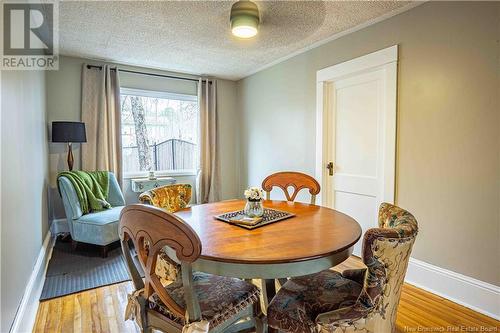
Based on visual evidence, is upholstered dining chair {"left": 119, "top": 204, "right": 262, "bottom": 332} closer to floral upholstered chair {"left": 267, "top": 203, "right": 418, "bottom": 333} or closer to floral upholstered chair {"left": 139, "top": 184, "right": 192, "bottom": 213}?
floral upholstered chair {"left": 267, "top": 203, "right": 418, "bottom": 333}

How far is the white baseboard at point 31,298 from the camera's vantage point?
5.60ft

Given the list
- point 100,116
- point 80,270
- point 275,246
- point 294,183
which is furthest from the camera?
point 100,116

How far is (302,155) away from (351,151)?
751mm

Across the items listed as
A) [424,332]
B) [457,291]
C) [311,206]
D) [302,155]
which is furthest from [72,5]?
[457,291]

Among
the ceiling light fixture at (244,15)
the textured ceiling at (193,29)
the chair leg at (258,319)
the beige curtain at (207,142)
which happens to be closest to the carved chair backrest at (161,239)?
the chair leg at (258,319)

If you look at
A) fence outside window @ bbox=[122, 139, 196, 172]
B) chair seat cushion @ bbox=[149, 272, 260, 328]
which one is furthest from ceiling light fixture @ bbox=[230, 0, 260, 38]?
fence outside window @ bbox=[122, 139, 196, 172]

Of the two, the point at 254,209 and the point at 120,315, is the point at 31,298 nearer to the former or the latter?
the point at 120,315

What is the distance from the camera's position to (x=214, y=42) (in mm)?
3350

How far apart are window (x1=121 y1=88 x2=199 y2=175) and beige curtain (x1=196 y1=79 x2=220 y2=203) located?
0.18m

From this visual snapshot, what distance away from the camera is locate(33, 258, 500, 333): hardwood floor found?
6.31ft

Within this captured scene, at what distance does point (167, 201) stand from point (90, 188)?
1853 mm

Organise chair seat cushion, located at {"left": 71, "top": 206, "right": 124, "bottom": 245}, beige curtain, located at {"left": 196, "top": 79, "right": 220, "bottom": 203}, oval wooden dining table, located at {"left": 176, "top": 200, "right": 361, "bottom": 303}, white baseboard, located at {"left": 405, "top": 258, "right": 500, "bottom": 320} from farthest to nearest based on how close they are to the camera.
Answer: beige curtain, located at {"left": 196, "top": 79, "right": 220, "bottom": 203}, chair seat cushion, located at {"left": 71, "top": 206, "right": 124, "bottom": 245}, white baseboard, located at {"left": 405, "top": 258, "right": 500, "bottom": 320}, oval wooden dining table, located at {"left": 176, "top": 200, "right": 361, "bottom": 303}

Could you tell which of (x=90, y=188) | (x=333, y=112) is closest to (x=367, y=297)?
(x=333, y=112)

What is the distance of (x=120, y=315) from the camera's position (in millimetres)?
2086
